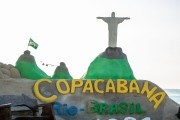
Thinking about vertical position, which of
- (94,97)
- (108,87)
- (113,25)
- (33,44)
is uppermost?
(113,25)

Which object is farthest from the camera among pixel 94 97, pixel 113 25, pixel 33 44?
pixel 113 25

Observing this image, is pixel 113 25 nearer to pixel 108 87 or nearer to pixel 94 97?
pixel 108 87

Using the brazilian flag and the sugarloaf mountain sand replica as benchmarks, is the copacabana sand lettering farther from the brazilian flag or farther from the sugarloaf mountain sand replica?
the brazilian flag

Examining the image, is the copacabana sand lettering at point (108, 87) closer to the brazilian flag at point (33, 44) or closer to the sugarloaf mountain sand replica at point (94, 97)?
the sugarloaf mountain sand replica at point (94, 97)

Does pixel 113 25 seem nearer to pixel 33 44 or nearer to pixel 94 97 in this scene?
pixel 33 44

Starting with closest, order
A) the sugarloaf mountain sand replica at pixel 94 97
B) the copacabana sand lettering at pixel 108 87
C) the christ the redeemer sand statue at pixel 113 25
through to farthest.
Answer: the sugarloaf mountain sand replica at pixel 94 97 < the copacabana sand lettering at pixel 108 87 < the christ the redeemer sand statue at pixel 113 25

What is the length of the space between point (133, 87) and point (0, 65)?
18.9 ft

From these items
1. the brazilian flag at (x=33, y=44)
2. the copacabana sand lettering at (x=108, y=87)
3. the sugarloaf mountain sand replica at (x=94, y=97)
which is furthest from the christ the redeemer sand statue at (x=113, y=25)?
the brazilian flag at (x=33, y=44)

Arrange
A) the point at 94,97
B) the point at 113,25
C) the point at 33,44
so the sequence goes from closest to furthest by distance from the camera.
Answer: the point at 94,97, the point at 33,44, the point at 113,25

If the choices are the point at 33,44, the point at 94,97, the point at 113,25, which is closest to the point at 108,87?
the point at 94,97

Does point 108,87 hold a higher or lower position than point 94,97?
higher

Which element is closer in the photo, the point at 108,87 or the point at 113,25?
the point at 108,87

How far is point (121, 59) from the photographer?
53.0 ft

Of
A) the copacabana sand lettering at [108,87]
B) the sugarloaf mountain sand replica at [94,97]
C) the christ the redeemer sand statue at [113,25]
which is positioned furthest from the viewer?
the christ the redeemer sand statue at [113,25]
